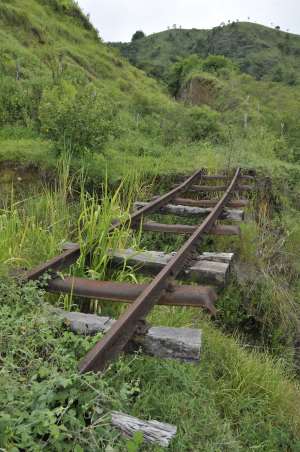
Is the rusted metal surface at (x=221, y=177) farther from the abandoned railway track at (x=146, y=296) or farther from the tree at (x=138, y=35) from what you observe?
the tree at (x=138, y=35)

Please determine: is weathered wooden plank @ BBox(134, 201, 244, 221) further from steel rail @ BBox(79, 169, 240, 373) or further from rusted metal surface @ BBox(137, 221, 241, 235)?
steel rail @ BBox(79, 169, 240, 373)

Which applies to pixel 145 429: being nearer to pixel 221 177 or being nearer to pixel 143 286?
pixel 143 286

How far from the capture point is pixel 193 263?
402 centimetres

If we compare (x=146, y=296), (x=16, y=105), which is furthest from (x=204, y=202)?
(x=16, y=105)

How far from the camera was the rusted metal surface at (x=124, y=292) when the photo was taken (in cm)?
310

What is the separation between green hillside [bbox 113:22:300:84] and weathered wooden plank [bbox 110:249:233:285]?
66230mm

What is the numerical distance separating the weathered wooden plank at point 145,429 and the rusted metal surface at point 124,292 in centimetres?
125

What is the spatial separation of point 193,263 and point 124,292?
100 cm

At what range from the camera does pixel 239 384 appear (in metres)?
3.12

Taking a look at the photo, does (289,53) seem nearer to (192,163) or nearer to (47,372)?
(192,163)

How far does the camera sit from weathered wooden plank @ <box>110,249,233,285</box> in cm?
379

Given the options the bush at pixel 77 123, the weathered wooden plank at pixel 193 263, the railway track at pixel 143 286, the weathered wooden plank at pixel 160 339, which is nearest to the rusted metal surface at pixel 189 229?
the railway track at pixel 143 286

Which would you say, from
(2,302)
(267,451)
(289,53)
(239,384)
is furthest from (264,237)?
(289,53)

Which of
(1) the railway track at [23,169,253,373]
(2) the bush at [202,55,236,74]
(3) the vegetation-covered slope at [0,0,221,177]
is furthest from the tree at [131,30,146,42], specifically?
(1) the railway track at [23,169,253,373]
